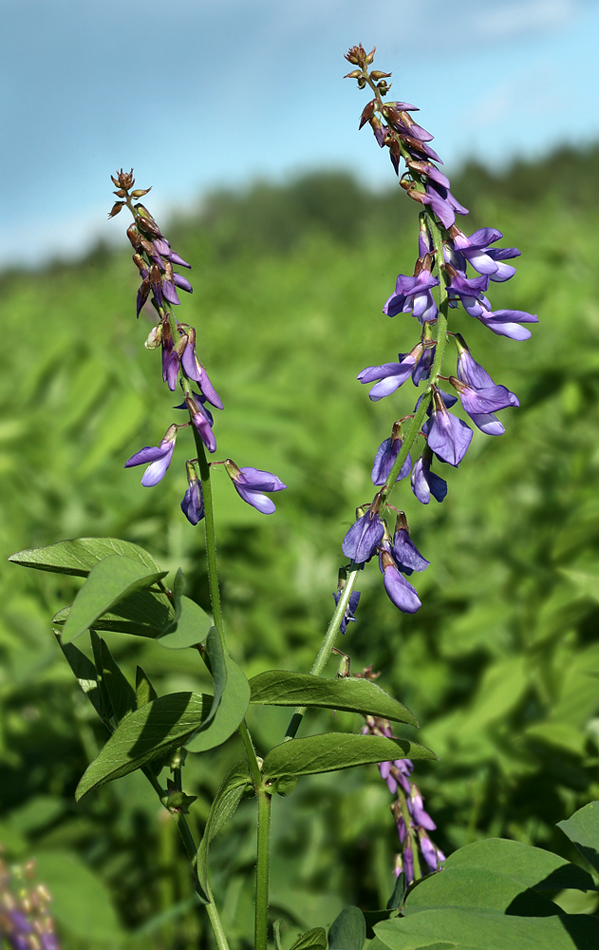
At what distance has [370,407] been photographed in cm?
266

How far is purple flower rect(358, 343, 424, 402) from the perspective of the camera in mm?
619

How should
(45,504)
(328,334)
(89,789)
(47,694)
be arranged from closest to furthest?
(89,789), (47,694), (45,504), (328,334)

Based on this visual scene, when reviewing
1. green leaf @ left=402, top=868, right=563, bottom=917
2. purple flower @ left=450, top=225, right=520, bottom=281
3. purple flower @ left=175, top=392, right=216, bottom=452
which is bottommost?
green leaf @ left=402, top=868, right=563, bottom=917

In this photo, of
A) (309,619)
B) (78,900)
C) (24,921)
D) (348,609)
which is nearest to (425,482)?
(348,609)

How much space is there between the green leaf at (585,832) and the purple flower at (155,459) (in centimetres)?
37

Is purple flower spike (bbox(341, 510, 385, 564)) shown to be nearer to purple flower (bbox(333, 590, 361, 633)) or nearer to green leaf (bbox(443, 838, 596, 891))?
purple flower (bbox(333, 590, 361, 633))

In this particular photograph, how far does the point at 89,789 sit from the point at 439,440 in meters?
0.34

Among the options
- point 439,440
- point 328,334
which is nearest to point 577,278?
point 439,440

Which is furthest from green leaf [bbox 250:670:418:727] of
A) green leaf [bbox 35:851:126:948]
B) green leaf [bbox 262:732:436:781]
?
green leaf [bbox 35:851:126:948]

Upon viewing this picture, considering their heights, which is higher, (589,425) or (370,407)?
(370,407)

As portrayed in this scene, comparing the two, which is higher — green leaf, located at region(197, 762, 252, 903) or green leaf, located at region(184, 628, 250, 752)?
green leaf, located at region(184, 628, 250, 752)

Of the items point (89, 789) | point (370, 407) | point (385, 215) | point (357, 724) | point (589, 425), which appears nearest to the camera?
point (89, 789)

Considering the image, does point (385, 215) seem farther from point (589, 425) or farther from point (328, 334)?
point (589, 425)

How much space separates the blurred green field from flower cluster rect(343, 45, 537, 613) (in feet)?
0.33
